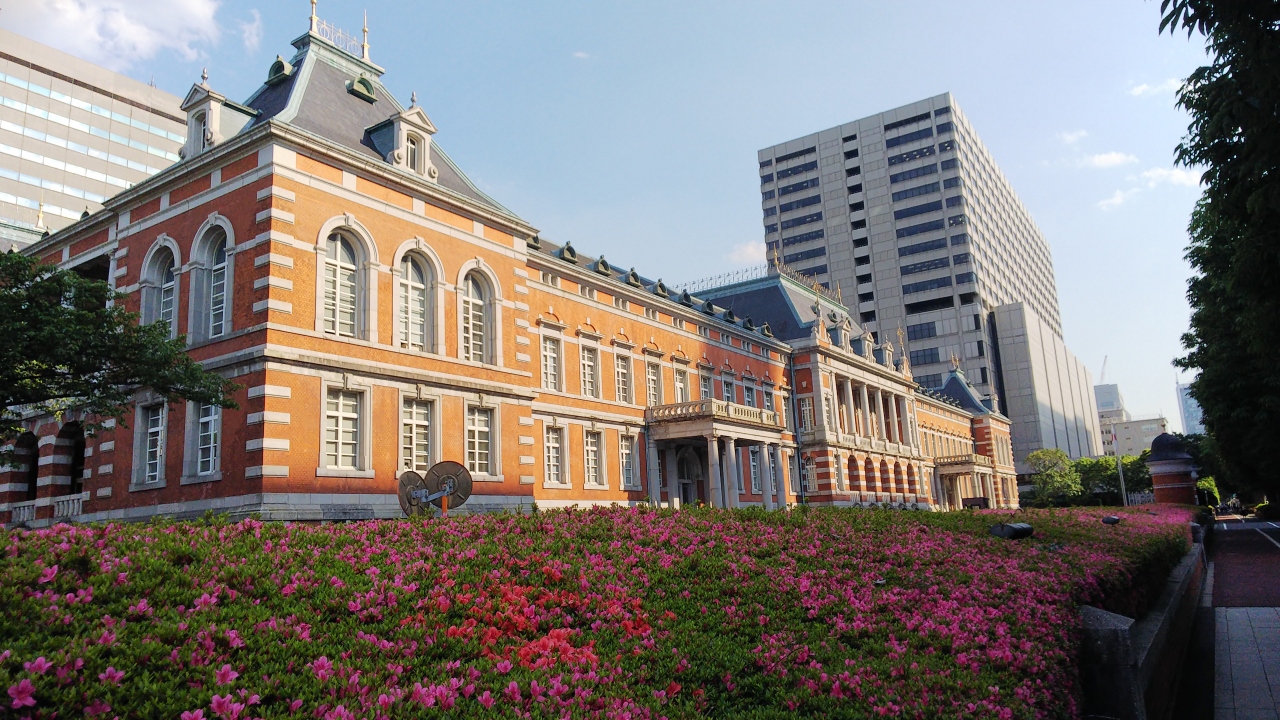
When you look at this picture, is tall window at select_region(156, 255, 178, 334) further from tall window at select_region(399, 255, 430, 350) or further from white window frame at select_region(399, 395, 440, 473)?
white window frame at select_region(399, 395, 440, 473)

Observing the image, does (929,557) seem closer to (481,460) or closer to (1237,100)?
(1237,100)

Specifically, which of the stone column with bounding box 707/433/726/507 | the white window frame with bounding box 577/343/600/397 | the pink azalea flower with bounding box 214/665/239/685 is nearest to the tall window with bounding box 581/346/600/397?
the white window frame with bounding box 577/343/600/397

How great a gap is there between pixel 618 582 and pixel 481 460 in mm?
16193

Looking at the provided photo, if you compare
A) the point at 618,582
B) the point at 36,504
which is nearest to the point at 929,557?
the point at 618,582

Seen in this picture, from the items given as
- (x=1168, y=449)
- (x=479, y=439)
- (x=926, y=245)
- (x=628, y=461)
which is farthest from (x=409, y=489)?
(x=926, y=245)

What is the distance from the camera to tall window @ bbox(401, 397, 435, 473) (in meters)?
23.2

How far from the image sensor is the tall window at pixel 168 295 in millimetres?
23328

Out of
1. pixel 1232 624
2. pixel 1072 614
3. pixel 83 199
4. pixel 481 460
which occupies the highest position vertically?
pixel 83 199

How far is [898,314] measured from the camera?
335ft

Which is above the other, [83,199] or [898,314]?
[83,199]

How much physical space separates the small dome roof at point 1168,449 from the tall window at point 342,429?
4174 centimetres

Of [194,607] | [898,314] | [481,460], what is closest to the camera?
[194,607]

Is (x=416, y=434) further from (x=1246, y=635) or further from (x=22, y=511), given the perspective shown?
(x=1246, y=635)

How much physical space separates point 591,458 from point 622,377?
13.9 ft
